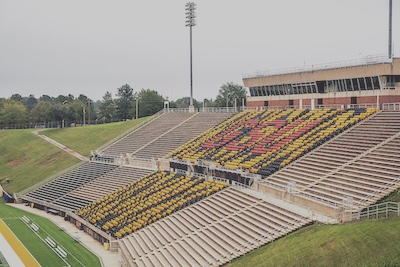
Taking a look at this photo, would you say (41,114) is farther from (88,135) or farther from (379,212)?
(379,212)

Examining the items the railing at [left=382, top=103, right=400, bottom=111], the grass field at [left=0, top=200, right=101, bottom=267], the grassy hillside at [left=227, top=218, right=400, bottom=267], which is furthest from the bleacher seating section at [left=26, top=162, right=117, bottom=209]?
the grassy hillside at [left=227, top=218, right=400, bottom=267]

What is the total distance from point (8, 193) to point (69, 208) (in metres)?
15.2

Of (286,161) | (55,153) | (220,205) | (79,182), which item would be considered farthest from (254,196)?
(55,153)

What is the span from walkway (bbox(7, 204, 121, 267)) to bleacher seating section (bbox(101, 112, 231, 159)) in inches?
517

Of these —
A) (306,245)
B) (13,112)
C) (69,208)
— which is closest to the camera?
(306,245)

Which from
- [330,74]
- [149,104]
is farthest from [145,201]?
[149,104]

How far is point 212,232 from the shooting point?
1259 inches

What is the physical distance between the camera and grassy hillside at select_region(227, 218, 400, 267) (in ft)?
70.1

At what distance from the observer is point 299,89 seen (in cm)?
5812

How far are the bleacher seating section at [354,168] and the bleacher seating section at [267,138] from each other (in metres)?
1.62

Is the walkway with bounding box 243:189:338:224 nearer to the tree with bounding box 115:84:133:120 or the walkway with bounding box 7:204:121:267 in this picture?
the walkway with bounding box 7:204:121:267

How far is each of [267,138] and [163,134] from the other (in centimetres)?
2192

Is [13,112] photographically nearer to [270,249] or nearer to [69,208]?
[69,208]

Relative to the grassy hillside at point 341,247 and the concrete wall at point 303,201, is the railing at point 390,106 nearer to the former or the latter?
the concrete wall at point 303,201
